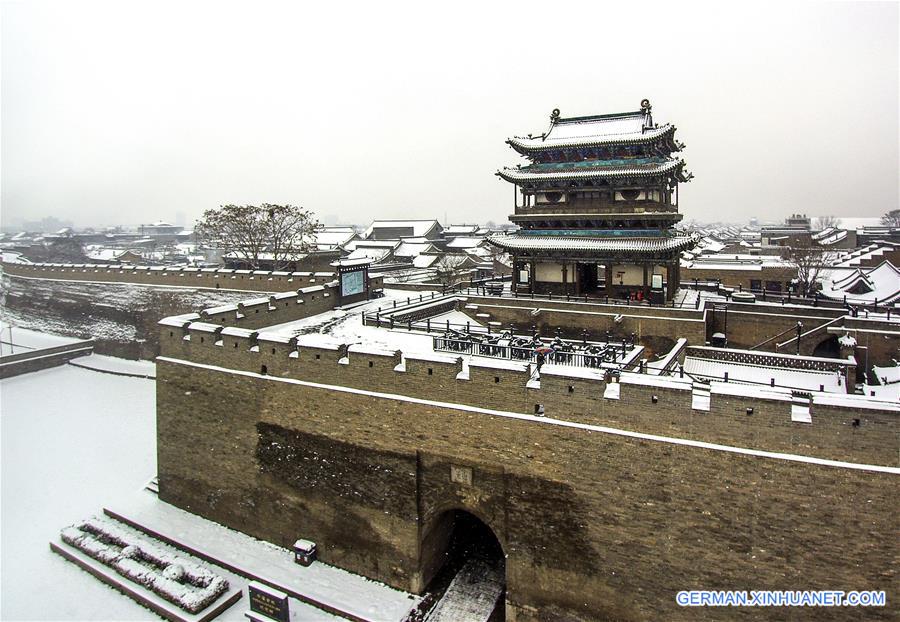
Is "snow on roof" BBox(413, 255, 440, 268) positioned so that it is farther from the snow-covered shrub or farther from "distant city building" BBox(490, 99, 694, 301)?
the snow-covered shrub

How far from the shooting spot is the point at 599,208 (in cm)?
1864

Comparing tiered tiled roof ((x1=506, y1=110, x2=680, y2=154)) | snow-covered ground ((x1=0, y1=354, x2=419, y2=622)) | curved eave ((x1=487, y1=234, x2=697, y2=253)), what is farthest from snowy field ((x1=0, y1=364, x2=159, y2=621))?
tiered tiled roof ((x1=506, y1=110, x2=680, y2=154))

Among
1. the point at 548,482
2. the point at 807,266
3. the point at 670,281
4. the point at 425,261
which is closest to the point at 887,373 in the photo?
the point at 670,281

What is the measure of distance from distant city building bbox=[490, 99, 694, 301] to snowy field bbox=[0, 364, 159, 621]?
15.1m

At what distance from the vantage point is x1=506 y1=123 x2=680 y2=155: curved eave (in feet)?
56.3

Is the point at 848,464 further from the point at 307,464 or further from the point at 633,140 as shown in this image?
the point at 633,140

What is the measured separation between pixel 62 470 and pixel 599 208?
19.5 meters

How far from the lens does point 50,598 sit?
35.8ft

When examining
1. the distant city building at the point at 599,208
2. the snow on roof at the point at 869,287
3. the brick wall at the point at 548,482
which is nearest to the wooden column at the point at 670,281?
the distant city building at the point at 599,208

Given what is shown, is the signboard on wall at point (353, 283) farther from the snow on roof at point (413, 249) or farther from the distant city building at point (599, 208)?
the snow on roof at point (413, 249)

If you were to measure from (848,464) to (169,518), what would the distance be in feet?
48.9

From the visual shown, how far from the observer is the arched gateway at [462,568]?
34.8 feet

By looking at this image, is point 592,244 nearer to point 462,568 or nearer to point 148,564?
point 462,568

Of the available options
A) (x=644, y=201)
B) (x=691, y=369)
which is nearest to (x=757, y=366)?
(x=691, y=369)
